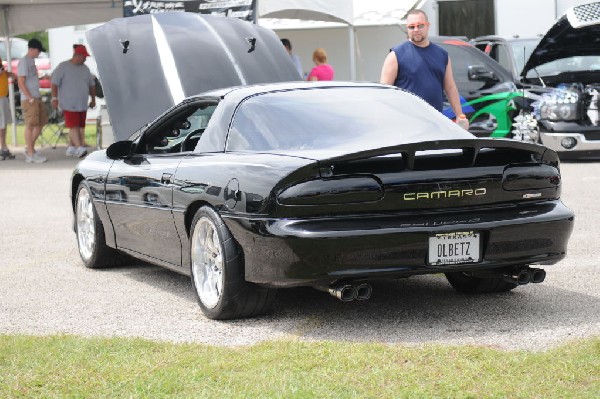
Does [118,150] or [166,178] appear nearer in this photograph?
[166,178]

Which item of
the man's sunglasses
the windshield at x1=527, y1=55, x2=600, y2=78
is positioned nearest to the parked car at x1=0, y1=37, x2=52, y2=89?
the windshield at x1=527, y1=55, x2=600, y2=78

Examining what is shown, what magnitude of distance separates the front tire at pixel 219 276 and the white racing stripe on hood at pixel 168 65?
485cm

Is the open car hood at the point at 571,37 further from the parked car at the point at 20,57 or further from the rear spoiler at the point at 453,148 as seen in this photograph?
the parked car at the point at 20,57

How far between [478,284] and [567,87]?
→ 33.7 feet

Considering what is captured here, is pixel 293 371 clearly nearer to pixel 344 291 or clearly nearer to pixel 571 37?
Result: pixel 344 291

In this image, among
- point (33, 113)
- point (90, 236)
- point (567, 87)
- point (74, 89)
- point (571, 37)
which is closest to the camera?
point (90, 236)

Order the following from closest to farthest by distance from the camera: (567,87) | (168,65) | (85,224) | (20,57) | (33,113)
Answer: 1. (85,224)
2. (168,65)
3. (567,87)
4. (33,113)
5. (20,57)

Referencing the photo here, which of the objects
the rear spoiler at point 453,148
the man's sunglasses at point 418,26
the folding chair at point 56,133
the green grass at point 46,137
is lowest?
the green grass at point 46,137

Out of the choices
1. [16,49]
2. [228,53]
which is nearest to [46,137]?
[16,49]

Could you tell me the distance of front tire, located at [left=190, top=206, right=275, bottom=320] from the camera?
6410mm

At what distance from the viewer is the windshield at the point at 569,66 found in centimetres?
1733

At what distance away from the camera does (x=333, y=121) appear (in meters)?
6.86

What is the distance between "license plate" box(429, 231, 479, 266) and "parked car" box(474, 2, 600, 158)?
10602mm

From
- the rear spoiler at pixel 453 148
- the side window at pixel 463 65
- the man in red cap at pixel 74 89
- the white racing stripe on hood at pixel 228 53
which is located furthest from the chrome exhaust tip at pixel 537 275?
the man in red cap at pixel 74 89
